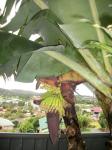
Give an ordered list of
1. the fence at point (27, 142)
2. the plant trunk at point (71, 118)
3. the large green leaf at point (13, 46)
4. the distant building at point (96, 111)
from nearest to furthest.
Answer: the large green leaf at point (13, 46) → the plant trunk at point (71, 118) → the fence at point (27, 142) → the distant building at point (96, 111)

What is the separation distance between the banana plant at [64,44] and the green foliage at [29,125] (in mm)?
1099

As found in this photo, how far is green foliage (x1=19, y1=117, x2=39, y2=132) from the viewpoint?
236cm

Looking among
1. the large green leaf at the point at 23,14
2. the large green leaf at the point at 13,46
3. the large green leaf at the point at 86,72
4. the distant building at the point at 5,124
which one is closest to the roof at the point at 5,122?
the distant building at the point at 5,124

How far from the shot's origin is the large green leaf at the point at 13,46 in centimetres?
98

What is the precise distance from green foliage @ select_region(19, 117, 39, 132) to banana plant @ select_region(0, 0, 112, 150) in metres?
1.10

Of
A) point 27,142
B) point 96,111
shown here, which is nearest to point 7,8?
point 27,142

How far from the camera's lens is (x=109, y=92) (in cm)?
111

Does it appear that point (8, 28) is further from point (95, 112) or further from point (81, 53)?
point (95, 112)

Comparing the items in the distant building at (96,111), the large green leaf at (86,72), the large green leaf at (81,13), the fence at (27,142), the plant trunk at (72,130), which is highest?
the large green leaf at (81,13)

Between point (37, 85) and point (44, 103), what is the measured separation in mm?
169

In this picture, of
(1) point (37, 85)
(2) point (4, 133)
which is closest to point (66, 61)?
(1) point (37, 85)

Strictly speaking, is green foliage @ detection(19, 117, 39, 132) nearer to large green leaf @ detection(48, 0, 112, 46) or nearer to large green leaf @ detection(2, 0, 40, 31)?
large green leaf @ detection(2, 0, 40, 31)

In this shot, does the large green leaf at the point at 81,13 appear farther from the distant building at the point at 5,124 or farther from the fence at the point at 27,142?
the distant building at the point at 5,124

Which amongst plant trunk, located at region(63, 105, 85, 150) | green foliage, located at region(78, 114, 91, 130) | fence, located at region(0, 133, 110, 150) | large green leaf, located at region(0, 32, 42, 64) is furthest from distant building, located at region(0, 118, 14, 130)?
large green leaf, located at region(0, 32, 42, 64)
